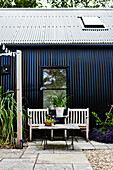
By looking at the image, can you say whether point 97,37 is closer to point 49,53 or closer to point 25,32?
point 49,53

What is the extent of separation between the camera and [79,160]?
3895 mm

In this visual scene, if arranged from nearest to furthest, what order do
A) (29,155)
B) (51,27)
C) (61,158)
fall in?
(61,158)
(29,155)
(51,27)

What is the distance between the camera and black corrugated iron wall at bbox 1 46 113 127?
6328 millimetres

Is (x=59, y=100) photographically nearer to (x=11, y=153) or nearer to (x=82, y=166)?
(x=11, y=153)

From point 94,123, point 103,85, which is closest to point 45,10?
point 103,85

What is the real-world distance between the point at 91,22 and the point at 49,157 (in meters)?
5.15

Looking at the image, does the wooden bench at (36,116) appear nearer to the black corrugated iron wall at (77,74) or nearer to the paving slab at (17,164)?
the black corrugated iron wall at (77,74)

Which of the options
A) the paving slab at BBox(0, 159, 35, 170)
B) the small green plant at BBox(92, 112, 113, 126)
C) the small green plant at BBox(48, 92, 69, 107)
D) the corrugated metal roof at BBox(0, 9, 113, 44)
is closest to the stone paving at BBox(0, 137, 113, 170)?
the paving slab at BBox(0, 159, 35, 170)

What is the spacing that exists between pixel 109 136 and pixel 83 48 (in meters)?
2.58

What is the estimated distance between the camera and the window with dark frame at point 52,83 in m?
6.38

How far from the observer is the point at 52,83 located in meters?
6.41

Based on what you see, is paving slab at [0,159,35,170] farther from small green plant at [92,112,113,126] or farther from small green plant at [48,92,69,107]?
small green plant at [92,112,113,126]

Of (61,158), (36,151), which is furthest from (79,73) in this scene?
(61,158)

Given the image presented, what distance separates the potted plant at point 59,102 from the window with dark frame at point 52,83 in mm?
104
